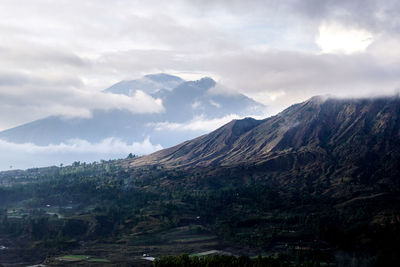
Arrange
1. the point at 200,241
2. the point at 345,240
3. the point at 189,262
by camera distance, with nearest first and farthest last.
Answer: the point at 189,262, the point at 345,240, the point at 200,241

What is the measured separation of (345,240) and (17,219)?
135 meters

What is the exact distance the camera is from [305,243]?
14638 cm

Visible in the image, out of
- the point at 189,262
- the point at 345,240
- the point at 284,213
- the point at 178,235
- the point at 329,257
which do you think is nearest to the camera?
the point at 189,262

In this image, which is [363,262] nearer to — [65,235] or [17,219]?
[65,235]

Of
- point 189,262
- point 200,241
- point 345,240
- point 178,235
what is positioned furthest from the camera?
point 178,235

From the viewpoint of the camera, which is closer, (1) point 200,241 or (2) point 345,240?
(2) point 345,240

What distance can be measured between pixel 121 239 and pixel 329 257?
3053 inches

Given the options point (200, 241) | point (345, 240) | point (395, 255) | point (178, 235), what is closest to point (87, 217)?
point (178, 235)

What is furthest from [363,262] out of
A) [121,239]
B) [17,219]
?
[17,219]

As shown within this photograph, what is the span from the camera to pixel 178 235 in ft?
545

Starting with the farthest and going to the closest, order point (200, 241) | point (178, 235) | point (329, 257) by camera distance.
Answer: point (178, 235), point (200, 241), point (329, 257)

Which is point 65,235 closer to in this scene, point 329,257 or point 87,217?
point 87,217

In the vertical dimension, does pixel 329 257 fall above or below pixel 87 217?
below

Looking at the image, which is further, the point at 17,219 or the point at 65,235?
the point at 17,219
